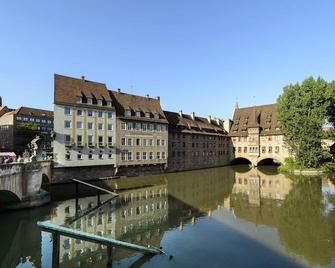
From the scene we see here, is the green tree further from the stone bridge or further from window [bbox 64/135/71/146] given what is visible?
the stone bridge

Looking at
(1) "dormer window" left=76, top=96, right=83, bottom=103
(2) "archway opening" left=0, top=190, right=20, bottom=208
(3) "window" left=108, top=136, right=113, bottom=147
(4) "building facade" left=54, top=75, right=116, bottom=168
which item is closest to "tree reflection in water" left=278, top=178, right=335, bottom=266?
(2) "archway opening" left=0, top=190, right=20, bottom=208

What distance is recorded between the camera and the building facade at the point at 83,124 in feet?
137

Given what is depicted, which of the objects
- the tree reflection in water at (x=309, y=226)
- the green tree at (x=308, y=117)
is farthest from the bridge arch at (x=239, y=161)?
the tree reflection in water at (x=309, y=226)

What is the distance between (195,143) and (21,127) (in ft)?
171

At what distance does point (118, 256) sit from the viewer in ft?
51.4

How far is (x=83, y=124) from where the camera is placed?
4394cm

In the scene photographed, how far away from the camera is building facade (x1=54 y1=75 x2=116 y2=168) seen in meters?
41.7

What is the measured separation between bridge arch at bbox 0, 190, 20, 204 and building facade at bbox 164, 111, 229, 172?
36.0 metres

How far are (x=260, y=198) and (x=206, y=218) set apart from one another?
1189 centimetres

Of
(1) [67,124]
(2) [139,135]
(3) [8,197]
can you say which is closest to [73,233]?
(3) [8,197]

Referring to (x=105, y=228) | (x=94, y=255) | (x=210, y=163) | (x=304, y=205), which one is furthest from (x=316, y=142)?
A: (x=94, y=255)

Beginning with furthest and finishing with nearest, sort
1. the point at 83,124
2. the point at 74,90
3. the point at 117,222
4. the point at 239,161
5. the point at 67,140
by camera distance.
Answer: the point at 239,161 → the point at 74,90 → the point at 83,124 → the point at 67,140 → the point at 117,222

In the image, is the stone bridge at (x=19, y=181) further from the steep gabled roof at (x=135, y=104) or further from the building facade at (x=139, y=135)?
the steep gabled roof at (x=135, y=104)

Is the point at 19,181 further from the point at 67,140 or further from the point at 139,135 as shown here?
the point at 139,135
